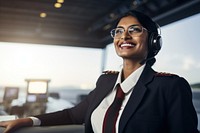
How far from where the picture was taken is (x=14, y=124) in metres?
1.04

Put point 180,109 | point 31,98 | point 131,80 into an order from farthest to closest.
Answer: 1. point 31,98
2. point 131,80
3. point 180,109

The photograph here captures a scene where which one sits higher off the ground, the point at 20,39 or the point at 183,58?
the point at 20,39

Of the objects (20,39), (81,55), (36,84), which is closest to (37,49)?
(20,39)

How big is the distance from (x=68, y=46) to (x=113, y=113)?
7345 mm

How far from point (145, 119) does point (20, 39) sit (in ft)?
24.1

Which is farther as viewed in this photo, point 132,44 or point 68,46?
point 68,46

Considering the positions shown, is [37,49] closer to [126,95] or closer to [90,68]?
[90,68]

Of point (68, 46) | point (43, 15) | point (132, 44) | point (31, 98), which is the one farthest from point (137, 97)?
point (68, 46)

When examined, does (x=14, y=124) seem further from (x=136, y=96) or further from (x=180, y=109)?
(x=180, y=109)

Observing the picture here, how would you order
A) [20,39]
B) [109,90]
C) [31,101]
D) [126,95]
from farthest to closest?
[20,39] → [31,101] → [109,90] → [126,95]

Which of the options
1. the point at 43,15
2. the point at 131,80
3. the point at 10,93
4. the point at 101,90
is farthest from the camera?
the point at 43,15

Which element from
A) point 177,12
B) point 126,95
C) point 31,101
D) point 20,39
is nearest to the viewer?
point 126,95

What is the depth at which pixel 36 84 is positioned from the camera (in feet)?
12.8

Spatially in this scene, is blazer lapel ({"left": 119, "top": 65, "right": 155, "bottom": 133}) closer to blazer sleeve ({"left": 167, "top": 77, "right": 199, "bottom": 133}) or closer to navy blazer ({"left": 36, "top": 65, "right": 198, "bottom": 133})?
navy blazer ({"left": 36, "top": 65, "right": 198, "bottom": 133})
